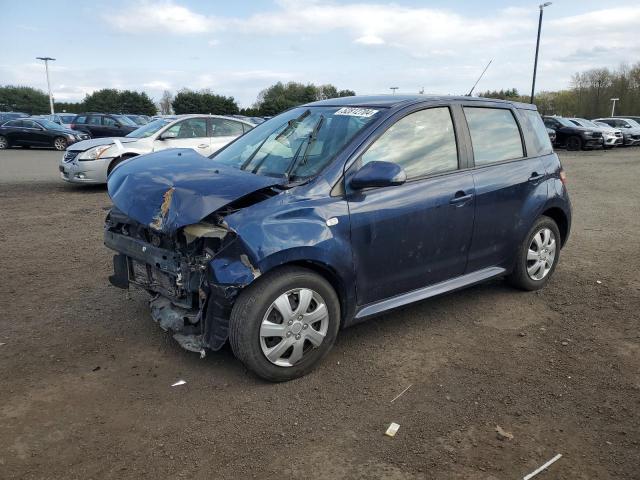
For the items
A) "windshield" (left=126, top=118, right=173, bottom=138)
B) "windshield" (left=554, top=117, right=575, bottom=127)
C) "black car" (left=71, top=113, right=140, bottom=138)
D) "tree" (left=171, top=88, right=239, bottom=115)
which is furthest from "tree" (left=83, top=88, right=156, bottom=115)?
"windshield" (left=126, top=118, right=173, bottom=138)

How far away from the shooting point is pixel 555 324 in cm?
434

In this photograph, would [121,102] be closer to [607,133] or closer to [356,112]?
[607,133]

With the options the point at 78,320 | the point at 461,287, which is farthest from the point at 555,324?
the point at 78,320

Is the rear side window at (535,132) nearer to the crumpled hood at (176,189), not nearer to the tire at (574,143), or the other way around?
the crumpled hood at (176,189)

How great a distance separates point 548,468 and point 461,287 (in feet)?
5.94

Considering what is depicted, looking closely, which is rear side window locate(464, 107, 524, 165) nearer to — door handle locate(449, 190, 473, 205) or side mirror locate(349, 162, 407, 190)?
door handle locate(449, 190, 473, 205)

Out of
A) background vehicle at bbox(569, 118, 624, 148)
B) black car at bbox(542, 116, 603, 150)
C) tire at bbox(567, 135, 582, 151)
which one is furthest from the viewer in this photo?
background vehicle at bbox(569, 118, 624, 148)

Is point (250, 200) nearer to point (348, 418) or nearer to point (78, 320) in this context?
point (348, 418)

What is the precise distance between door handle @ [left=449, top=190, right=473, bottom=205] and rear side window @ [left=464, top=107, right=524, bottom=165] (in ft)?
1.20

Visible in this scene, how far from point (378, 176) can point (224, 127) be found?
29.0 ft

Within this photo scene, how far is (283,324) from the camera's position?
3268 mm

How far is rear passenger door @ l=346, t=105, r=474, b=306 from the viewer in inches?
141

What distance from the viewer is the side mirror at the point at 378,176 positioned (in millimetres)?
3406

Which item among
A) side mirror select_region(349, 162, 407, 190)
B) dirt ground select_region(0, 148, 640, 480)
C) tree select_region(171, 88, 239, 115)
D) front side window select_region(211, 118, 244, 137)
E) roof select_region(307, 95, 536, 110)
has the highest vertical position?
tree select_region(171, 88, 239, 115)
